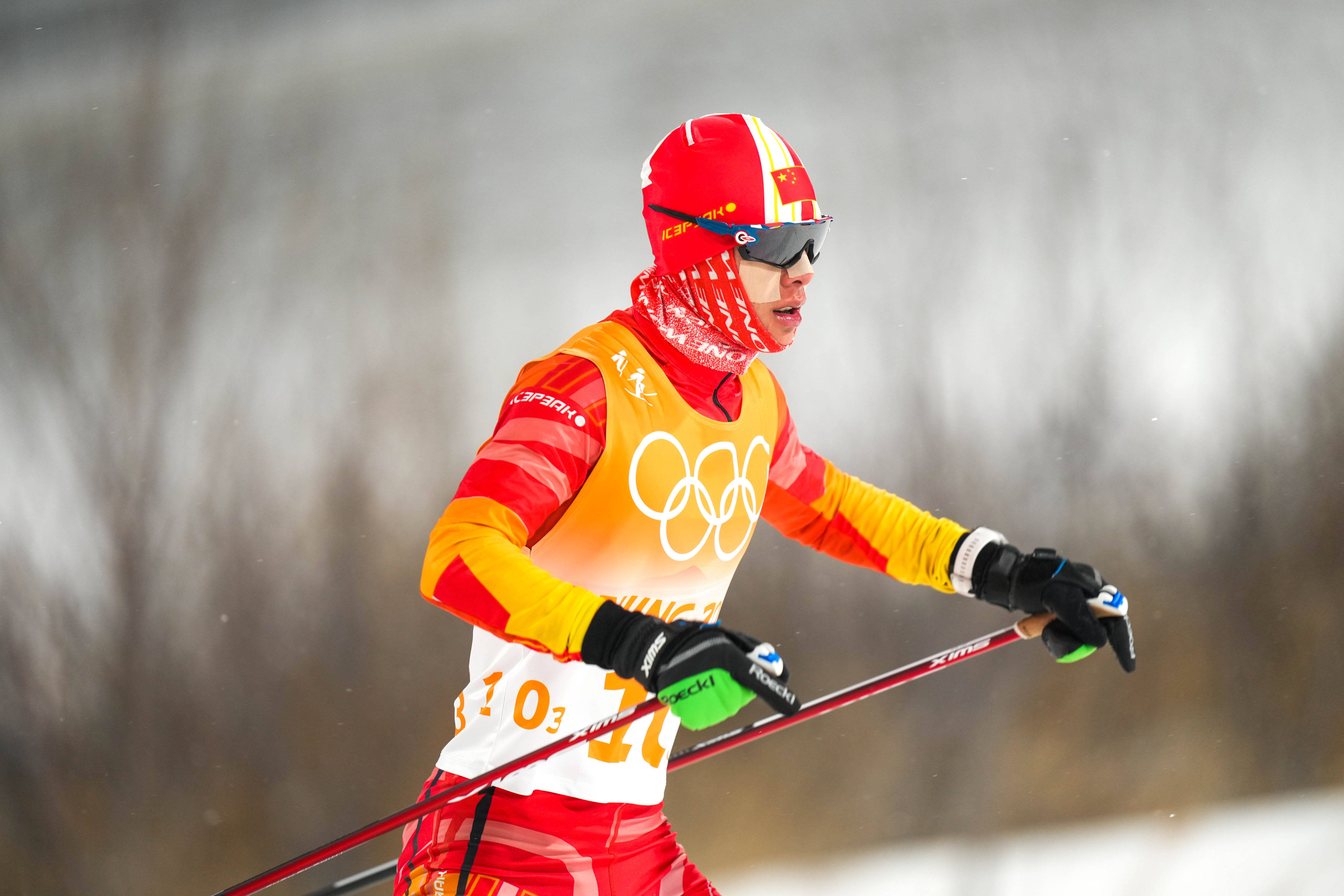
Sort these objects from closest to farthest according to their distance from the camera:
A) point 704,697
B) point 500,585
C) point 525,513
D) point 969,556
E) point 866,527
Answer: point 704,697 < point 500,585 < point 525,513 < point 969,556 < point 866,527

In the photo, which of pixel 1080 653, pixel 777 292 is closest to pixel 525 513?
pixel 777 292

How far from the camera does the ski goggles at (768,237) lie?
5.84ft

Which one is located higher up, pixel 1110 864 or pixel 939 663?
pixel 939 663

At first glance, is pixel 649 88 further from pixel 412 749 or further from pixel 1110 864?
pixel 1110 864

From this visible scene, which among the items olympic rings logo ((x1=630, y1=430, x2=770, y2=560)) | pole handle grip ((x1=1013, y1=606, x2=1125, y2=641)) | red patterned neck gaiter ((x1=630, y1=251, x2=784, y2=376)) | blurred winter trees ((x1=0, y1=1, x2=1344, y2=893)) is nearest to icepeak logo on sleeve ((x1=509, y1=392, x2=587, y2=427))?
olympic rings logo ((x1=630, y1=430, x2=770, y2=560))

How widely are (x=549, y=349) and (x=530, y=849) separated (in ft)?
8.43

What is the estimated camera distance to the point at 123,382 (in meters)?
4.05

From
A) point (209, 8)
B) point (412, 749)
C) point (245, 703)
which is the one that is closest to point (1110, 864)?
point (412, 749)

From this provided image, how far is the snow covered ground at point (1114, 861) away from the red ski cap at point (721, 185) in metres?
2.89

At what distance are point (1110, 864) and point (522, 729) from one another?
3.00m

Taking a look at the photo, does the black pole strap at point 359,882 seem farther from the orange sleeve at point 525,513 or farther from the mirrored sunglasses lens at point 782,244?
the mirrored sunglasses lens at point 782,244

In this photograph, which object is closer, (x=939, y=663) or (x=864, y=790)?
(x=939, y=663)

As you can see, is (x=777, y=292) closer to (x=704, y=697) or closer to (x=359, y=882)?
(x=704, y=697)

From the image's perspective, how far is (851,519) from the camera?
7.14ft
